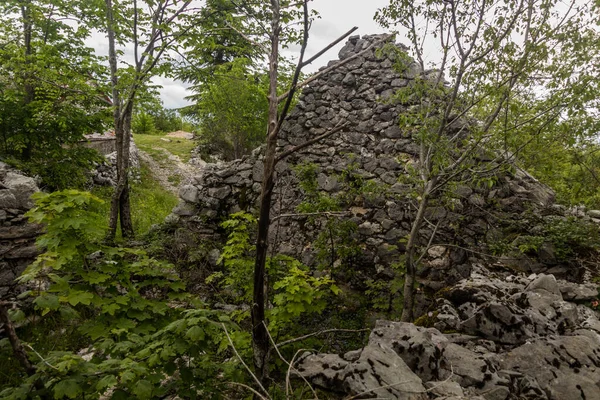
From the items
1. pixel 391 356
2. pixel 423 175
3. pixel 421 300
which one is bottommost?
pixel 421 300

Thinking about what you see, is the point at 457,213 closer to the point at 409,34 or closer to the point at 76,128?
the point at 409,34

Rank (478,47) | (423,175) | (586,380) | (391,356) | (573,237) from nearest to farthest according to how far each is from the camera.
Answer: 1. (586,380)
2. (391,356)
3. (478,47)
4. (423,175)
5. (573,237)

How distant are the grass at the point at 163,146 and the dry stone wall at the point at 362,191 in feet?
32.4

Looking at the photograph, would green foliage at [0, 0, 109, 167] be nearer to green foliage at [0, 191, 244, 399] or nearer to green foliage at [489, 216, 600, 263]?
green foliage at [0, 191, 244, 399]

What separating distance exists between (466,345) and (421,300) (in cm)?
281

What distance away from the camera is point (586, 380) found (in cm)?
276

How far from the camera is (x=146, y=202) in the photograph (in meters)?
11.8

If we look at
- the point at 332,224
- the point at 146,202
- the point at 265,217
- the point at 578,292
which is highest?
the point at 265,217

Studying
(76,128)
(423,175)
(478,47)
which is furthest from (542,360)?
(76,128)

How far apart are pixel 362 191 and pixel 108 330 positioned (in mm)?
4999

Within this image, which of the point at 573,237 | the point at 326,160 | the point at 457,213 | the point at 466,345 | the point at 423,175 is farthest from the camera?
the point at 326,160

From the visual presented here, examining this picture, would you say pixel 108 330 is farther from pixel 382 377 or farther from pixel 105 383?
pixel 382 377

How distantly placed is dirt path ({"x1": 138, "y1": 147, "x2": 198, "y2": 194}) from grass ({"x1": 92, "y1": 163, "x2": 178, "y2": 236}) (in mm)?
454

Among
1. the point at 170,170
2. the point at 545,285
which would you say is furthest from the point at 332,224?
the point at 170,170
